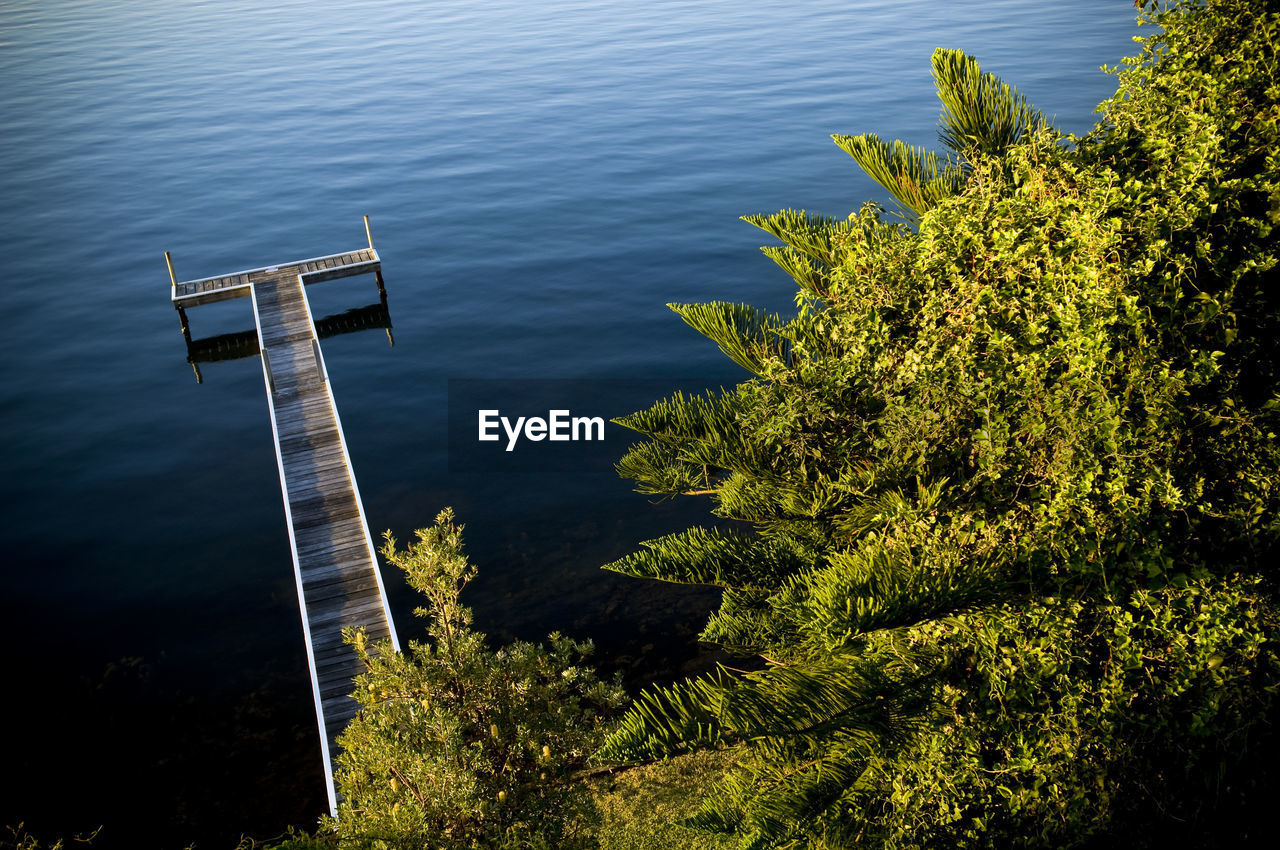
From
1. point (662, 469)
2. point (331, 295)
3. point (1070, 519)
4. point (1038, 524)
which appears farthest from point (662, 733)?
point (331, 295)

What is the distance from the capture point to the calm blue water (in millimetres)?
14195

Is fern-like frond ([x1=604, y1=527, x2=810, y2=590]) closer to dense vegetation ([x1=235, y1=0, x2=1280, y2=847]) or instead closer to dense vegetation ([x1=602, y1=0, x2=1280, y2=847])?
dense vegetation ([x1=235, y1=0, x2=1280, y2=847])

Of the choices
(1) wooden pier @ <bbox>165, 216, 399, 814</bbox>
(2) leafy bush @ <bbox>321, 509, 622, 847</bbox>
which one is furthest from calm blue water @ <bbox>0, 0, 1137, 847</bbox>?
(2) leafy bush @ <bbox>321, 509, 622, 847</bbox>

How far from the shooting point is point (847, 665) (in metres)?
5.02

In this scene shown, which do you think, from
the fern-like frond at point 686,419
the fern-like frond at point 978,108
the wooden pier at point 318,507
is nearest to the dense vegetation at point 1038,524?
the fern-like frond at point 686,419

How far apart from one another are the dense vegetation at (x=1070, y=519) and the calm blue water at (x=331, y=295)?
Result: 9.66 meters

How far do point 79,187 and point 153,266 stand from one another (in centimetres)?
1074

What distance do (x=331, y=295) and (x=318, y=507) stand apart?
50.0ft

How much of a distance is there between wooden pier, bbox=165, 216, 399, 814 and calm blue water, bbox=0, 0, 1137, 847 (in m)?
1.91

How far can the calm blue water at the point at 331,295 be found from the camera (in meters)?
14.2

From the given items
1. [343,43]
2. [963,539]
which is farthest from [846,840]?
[343,43]

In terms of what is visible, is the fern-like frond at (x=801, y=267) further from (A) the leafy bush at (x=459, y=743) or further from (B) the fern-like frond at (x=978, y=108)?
(A) the leafy bush at (x=459, y=743)

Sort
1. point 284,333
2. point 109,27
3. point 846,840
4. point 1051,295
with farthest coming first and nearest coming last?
point 109,27 < point 284,333 < point 846,840 < point 1051,295

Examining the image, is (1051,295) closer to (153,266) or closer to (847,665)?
(847,665)
